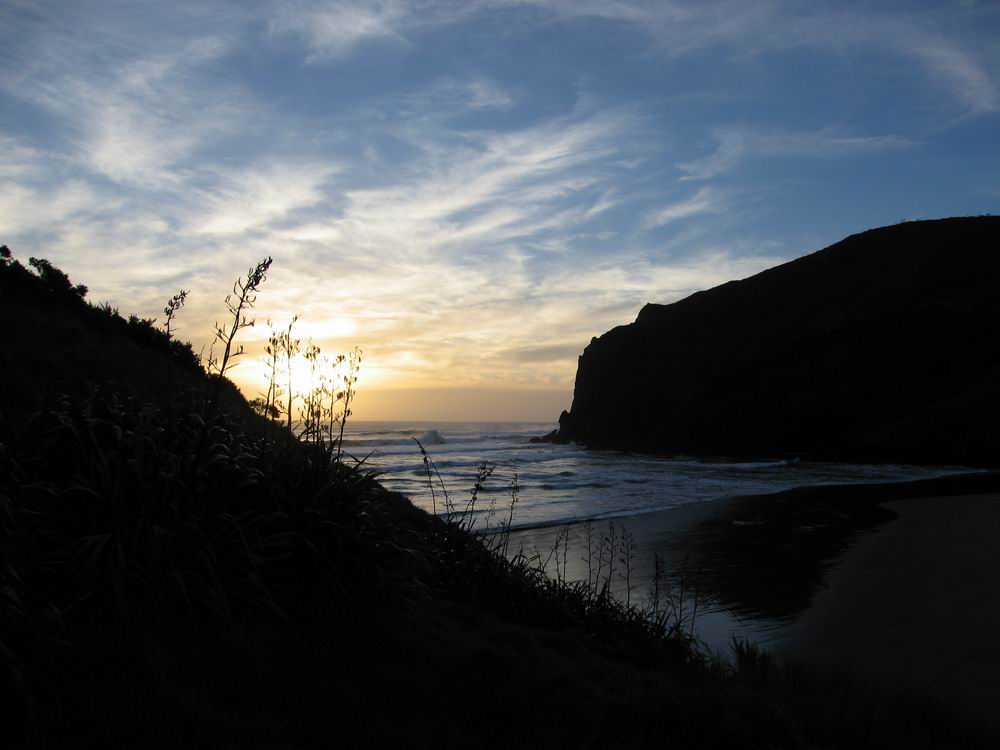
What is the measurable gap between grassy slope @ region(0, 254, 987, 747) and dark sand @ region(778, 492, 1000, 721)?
156 cm

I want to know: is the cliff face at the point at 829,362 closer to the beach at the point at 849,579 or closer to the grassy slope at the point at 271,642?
the beach at the point at 849,579

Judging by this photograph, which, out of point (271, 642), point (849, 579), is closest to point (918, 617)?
point (849, 579)

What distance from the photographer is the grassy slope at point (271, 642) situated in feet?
8.82

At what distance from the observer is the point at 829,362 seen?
4519 cm

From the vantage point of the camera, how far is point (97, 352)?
9500mm

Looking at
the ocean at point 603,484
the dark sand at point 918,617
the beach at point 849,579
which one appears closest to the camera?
the dark sand at point 918,617

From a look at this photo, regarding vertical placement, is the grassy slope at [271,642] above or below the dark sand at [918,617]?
above

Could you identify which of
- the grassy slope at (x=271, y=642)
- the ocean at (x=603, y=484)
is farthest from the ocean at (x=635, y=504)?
the grassy slope at (x=271, y=642)

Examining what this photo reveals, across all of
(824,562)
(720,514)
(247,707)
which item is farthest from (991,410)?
(247,707)

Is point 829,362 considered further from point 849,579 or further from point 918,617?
point 918,617

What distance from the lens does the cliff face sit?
37.3 m

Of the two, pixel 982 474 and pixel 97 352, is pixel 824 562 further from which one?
pixel 982 474

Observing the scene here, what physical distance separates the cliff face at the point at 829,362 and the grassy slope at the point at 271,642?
33.3m

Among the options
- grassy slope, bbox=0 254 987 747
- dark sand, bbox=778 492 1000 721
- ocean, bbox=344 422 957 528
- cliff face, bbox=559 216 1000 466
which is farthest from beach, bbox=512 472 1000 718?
cliff face, bbox=559 216 1000 466
